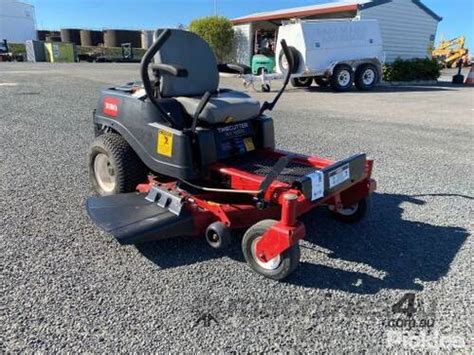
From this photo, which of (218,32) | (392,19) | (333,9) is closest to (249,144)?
(333,9)

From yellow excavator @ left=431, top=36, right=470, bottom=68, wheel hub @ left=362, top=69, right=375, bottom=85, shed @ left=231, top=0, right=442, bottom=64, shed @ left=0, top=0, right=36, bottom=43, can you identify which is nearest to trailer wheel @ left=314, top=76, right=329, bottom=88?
wheel hub @ left=362, top=69, right=375, bottom=85

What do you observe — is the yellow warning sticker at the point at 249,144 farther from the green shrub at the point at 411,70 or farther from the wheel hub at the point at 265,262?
the green shrub at the point at 411,70

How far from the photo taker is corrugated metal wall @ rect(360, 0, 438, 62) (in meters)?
17.4

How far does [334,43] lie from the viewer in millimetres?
13352

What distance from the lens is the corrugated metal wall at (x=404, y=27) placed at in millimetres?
17381

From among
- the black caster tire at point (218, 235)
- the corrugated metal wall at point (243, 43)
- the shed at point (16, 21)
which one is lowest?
the black caster tire at point (218, 235)

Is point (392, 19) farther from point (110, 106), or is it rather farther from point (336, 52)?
point (110, 106)

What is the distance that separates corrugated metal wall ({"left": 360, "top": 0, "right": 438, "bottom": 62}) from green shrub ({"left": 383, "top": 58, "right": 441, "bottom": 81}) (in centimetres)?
108

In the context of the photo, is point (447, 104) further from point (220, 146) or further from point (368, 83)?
point (220, 146)

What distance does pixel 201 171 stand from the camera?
303 centimetres

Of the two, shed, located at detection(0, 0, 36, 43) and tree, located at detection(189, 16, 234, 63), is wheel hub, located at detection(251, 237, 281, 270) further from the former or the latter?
shed, located at detection(0, 0, 36, 43)

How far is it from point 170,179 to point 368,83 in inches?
499

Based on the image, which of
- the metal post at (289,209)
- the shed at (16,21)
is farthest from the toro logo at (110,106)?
the shed at (16,21)

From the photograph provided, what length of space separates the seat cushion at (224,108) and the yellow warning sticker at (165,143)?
29 centimetres
